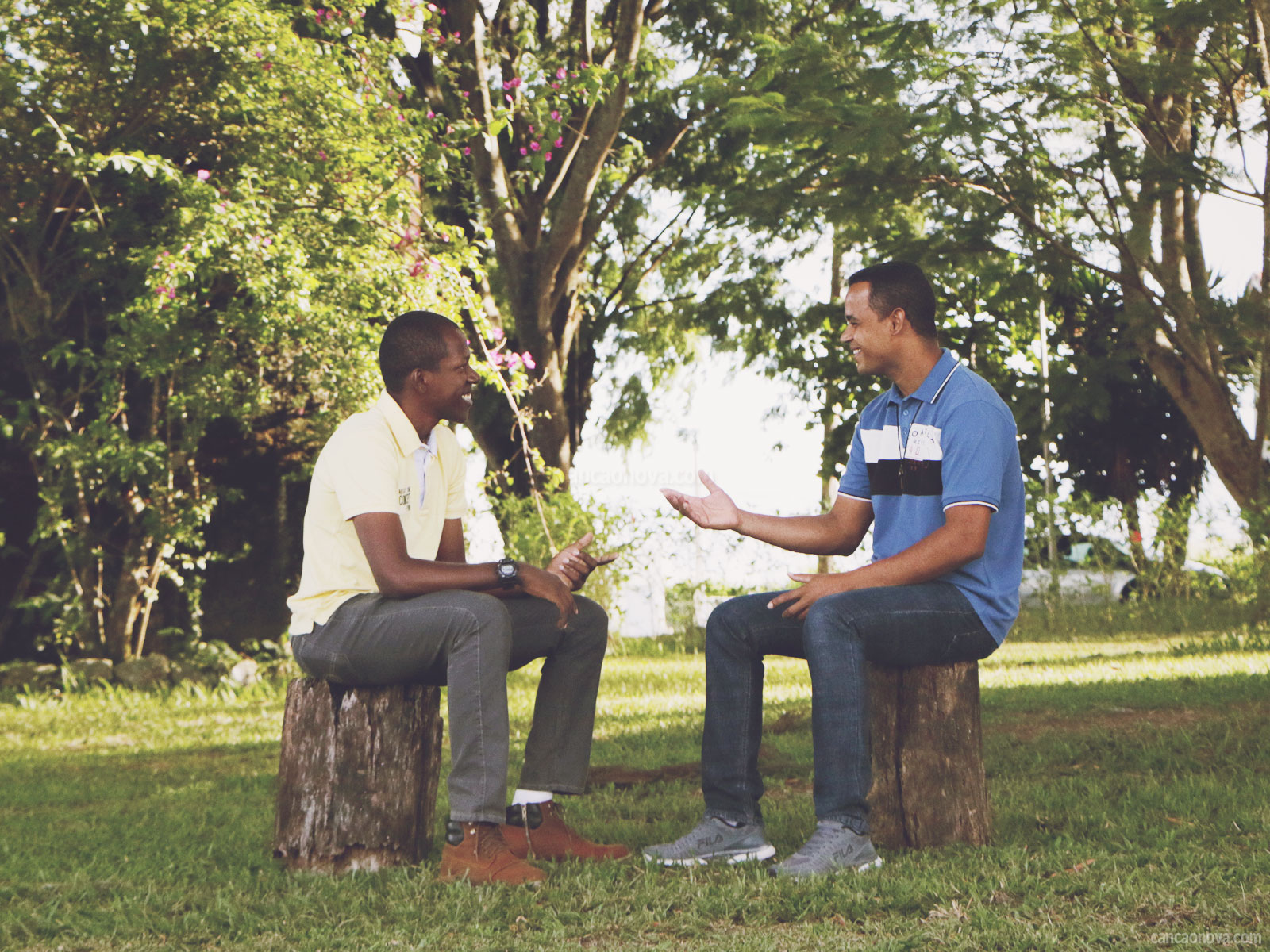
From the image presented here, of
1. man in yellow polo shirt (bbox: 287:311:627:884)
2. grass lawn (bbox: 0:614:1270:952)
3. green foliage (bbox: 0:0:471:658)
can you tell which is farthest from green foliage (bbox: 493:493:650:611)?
man in yellow polo shirt (bbox: 287:311:627:884)

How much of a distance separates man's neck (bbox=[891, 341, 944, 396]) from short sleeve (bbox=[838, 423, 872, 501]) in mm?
254

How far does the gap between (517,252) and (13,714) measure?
7.10 m

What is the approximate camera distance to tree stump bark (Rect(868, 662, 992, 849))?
156 inches

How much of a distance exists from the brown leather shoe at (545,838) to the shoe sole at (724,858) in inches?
7.8

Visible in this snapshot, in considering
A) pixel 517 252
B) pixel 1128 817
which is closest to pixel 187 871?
pixel 1128 817

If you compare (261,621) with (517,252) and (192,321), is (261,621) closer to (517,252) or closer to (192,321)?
(192,321)

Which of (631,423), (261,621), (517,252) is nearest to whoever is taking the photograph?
(261,621)

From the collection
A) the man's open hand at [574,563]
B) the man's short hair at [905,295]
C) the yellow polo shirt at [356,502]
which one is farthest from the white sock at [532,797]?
the man's short hair at [905,295]

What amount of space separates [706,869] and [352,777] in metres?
1.15

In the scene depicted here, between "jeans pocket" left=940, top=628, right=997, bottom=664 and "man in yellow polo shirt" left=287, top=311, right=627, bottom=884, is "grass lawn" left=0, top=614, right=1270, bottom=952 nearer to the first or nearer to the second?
"man in yellow polo shirt" left=287, top=311, right=627, bottom=884

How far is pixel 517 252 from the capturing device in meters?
14.1

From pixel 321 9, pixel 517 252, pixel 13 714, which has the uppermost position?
pixel 321 9

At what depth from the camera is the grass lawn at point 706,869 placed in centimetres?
322
